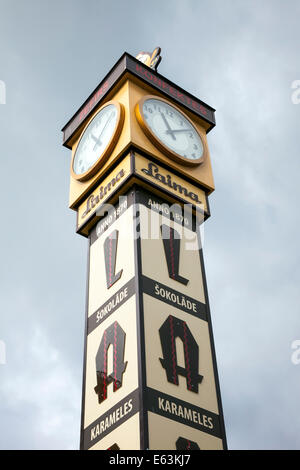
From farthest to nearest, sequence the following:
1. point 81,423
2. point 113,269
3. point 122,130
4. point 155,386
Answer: point 122,130 < point 113,269 < point 81,423 < point 155,386

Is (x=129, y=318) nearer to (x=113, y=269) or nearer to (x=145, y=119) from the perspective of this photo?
(x=113, y=269)

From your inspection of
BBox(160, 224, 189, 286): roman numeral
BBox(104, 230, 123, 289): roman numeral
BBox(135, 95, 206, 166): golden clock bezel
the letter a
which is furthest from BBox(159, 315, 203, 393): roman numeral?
BBox(135, 95, 206, 166): golden clock bezel

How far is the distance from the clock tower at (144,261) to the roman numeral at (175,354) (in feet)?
0.09

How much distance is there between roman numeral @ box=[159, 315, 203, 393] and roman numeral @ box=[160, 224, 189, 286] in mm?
1271

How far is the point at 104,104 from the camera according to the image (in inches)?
794

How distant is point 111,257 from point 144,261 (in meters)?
1.26

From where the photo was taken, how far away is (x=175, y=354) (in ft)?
50.3

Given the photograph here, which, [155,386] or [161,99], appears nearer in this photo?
[155,386]

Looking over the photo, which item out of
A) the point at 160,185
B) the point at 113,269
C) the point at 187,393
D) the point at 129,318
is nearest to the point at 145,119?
the point at 160,185

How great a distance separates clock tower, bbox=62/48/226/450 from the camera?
1443 cm

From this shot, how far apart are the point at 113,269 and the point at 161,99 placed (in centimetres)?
573

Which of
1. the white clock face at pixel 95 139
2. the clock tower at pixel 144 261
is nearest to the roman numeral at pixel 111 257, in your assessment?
the clock tower at pixel 144 261

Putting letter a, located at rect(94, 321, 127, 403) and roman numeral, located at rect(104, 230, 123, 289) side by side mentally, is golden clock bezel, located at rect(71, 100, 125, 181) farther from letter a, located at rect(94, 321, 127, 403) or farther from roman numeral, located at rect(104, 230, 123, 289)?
letter a, located at rect(94, 321, 127, 403)

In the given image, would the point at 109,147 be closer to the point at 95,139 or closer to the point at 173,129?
the point at 95,139
